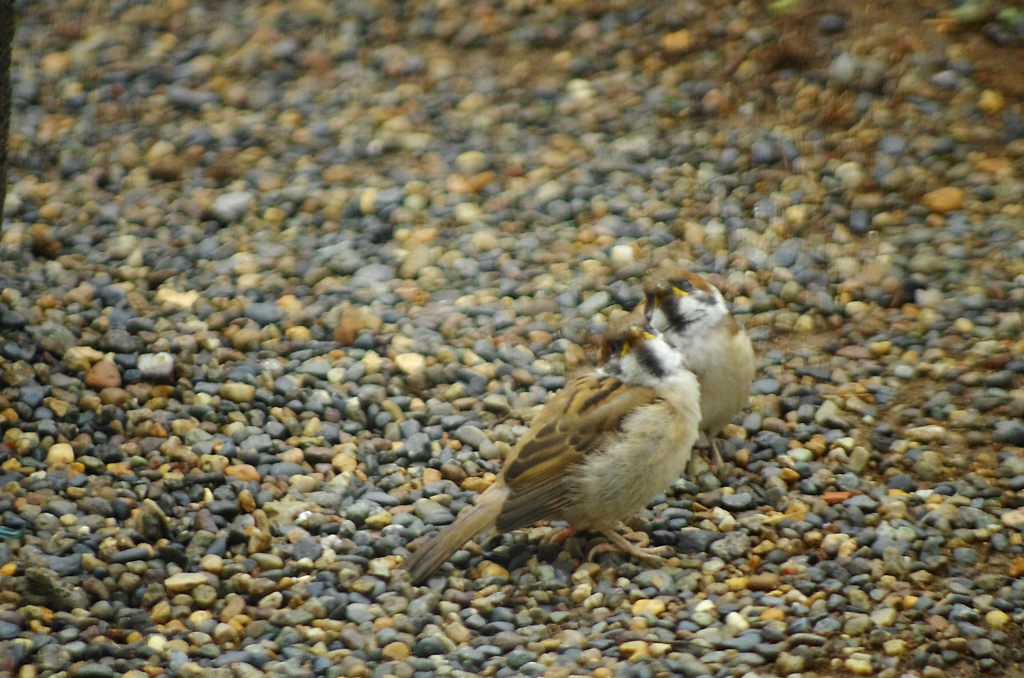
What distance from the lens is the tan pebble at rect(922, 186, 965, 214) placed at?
6543mm

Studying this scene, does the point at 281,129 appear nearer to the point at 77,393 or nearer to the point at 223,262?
the point at 223,262

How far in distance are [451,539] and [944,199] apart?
3.55 meters

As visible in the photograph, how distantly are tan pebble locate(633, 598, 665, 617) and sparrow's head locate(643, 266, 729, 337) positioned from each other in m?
1.22

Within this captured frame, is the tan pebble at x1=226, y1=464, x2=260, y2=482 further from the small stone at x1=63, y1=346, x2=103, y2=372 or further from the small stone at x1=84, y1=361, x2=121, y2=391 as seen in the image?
the small stone at x1=63, y1=346, x2=103, y2=372

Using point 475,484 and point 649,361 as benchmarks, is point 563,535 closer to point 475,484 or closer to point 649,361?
point 475,484

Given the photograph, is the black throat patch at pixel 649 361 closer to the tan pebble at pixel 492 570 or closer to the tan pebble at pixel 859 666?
the tan pebble at pixel 492 570

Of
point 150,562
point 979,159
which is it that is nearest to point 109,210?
point 150,562

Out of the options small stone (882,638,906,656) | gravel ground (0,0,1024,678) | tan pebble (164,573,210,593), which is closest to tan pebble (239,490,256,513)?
gravel ground (0,0,1024,678)

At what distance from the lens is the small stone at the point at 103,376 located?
5.36 metres

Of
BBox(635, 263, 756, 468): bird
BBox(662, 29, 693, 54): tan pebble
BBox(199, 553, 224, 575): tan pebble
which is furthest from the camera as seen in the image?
BBox(662, 29, 693, 54): tan pebble

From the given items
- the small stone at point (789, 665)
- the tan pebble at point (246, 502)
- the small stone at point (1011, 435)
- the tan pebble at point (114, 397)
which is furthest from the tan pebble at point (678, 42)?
the small stone at point (789, 665)

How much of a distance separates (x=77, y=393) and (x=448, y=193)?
2384 millimetres

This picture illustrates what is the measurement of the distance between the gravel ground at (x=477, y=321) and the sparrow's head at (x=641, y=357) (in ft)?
1.92

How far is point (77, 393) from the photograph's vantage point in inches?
209
